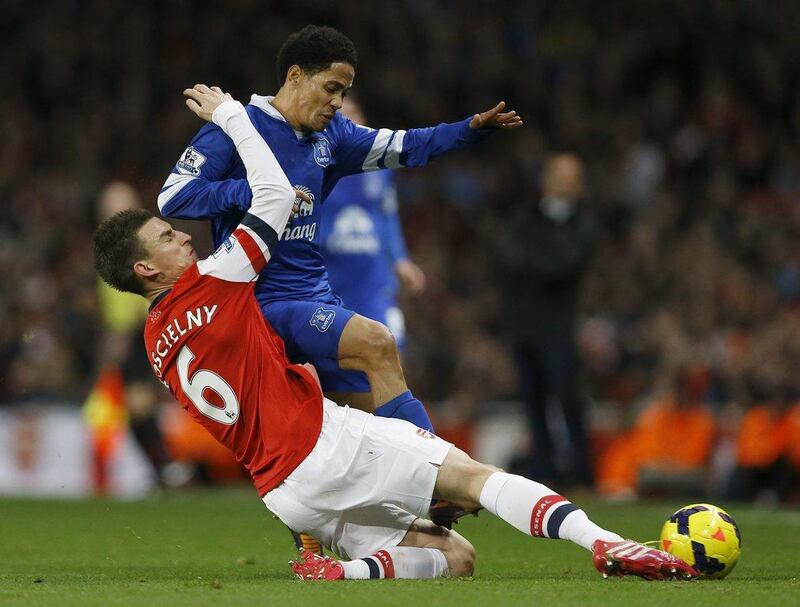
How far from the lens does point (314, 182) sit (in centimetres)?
618

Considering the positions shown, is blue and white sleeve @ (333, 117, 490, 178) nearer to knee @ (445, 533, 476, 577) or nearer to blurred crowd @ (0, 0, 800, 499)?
knee @ (445, 533, 476, 577)

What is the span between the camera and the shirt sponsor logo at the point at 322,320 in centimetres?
580

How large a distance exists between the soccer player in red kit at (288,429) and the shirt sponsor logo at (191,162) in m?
0.31

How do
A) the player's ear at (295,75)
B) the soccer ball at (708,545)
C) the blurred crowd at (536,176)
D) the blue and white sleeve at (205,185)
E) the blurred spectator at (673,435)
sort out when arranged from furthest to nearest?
the blurred crowd at (536,176) < the blurred spectator at (673,435) < the player's ear at (295,75) < the blue and white sleeve at (205,185) < the soccer ball at (708,545)

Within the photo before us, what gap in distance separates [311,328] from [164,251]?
677 mm

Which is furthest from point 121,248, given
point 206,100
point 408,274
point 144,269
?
point 408,274

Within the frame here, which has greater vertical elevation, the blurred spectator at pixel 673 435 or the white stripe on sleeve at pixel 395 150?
the white stripe on sleeve at pixel 395 150

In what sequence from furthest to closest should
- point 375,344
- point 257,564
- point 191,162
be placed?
point 257,564 → point 191,162 → point 375,344

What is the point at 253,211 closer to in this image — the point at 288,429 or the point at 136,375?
the point at 288,429

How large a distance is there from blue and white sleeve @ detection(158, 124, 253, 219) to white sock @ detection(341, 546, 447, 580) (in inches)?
57.9

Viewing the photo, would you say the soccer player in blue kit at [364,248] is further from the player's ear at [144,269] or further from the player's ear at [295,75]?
the player's ear at [144,269]

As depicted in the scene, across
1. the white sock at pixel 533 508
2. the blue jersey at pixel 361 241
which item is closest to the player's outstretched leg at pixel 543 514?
the white sock at pixel 533 508

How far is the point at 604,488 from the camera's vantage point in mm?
11820

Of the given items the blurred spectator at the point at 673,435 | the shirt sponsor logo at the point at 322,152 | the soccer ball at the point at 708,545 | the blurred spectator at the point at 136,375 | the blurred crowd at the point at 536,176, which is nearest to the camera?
the soccer ball at the point at 708,545
